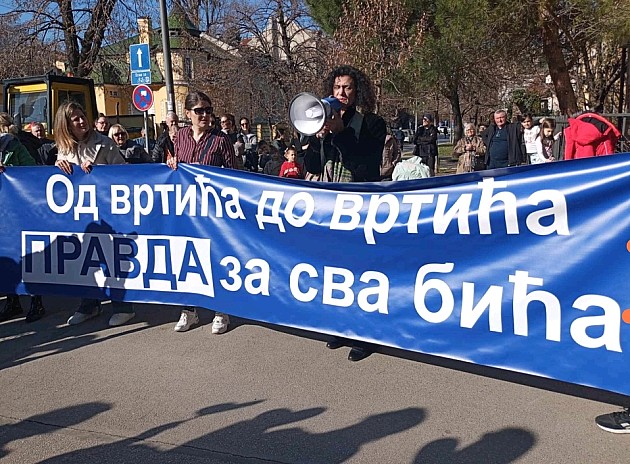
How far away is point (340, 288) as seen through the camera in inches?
161

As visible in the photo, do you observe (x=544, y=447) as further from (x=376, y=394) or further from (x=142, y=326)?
(x=142, y=326)

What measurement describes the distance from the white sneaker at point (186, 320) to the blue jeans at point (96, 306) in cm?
51

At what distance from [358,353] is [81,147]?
2.79 m

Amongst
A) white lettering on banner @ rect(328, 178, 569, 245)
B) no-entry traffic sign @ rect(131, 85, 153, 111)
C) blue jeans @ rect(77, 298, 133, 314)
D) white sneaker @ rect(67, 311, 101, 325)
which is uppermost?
no-entry traffic sign @ rect(131, 85, 153, 111)

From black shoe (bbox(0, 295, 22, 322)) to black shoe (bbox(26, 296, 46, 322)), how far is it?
16 centimetres

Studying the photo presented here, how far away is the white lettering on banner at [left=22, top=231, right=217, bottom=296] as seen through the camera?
4809mm

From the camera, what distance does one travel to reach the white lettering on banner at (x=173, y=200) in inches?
180

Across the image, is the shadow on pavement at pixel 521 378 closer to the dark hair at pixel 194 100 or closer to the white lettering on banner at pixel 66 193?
the dark hair at pixel 194 100

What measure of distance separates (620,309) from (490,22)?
11.4 m

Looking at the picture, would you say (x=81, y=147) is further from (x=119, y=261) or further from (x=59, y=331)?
(x=59, y=331)

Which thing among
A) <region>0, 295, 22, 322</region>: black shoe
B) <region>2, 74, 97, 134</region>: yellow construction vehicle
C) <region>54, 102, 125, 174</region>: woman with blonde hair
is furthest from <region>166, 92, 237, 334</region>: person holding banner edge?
<region>2, 74, 97, 134</region>: yellow construction vehicle

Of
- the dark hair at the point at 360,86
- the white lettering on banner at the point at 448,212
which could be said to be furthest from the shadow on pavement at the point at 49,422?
the dark hair at the point at 360,86

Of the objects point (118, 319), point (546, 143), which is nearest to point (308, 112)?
point (118, 319)

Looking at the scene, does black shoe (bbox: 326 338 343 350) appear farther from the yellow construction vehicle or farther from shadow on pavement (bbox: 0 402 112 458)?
the yellow construction vehicle
